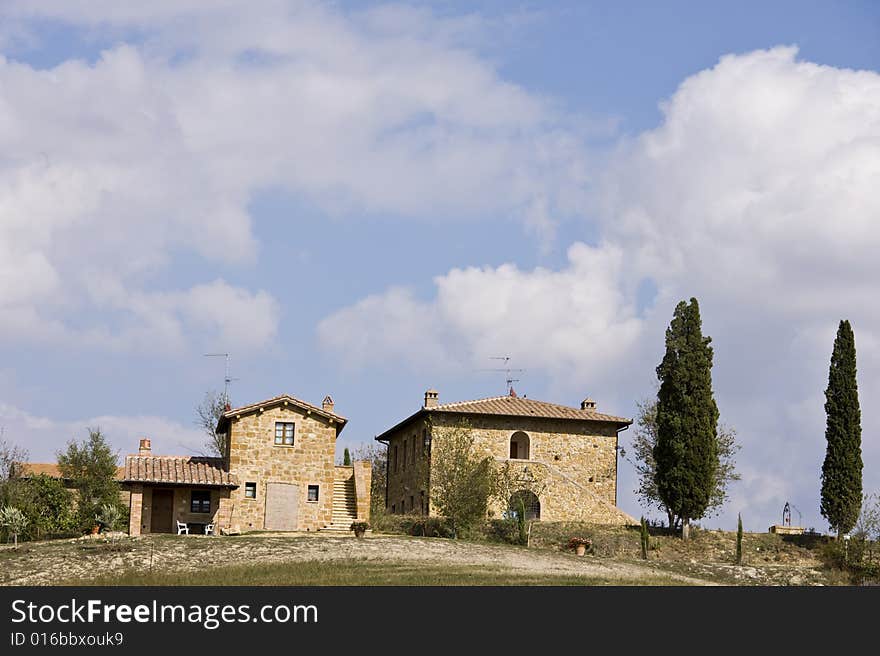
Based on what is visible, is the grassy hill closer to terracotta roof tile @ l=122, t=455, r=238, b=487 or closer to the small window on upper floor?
terracotta roof tile @ l=122, t=455, r=238, b=487

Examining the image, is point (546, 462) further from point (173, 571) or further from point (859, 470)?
point (173, 571)

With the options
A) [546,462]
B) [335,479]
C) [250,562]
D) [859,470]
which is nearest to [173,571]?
[250,562]

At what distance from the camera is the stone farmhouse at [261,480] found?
158 ft

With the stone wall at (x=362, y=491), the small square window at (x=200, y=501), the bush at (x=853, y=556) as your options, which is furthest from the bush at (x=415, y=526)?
the bush at (x=853, y=556)

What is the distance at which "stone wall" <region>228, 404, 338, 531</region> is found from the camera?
4878 centimetres

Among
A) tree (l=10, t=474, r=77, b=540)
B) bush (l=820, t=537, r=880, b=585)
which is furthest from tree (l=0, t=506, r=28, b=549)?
bush (l=820, t=537, r=880, b=585)

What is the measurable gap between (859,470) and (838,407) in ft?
9.90

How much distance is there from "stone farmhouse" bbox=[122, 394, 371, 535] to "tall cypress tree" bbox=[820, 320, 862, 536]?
69.9 ft

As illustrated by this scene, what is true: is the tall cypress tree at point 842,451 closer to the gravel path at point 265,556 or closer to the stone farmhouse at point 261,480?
the gravel path at point 265,556

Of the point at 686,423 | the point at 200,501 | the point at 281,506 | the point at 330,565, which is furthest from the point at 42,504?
the point at 686,423

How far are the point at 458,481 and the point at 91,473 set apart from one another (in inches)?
646

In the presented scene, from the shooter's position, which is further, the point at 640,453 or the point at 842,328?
the point at 640,453

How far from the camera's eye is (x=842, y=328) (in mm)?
54844

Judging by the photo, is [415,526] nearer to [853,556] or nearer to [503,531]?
[503,531]
